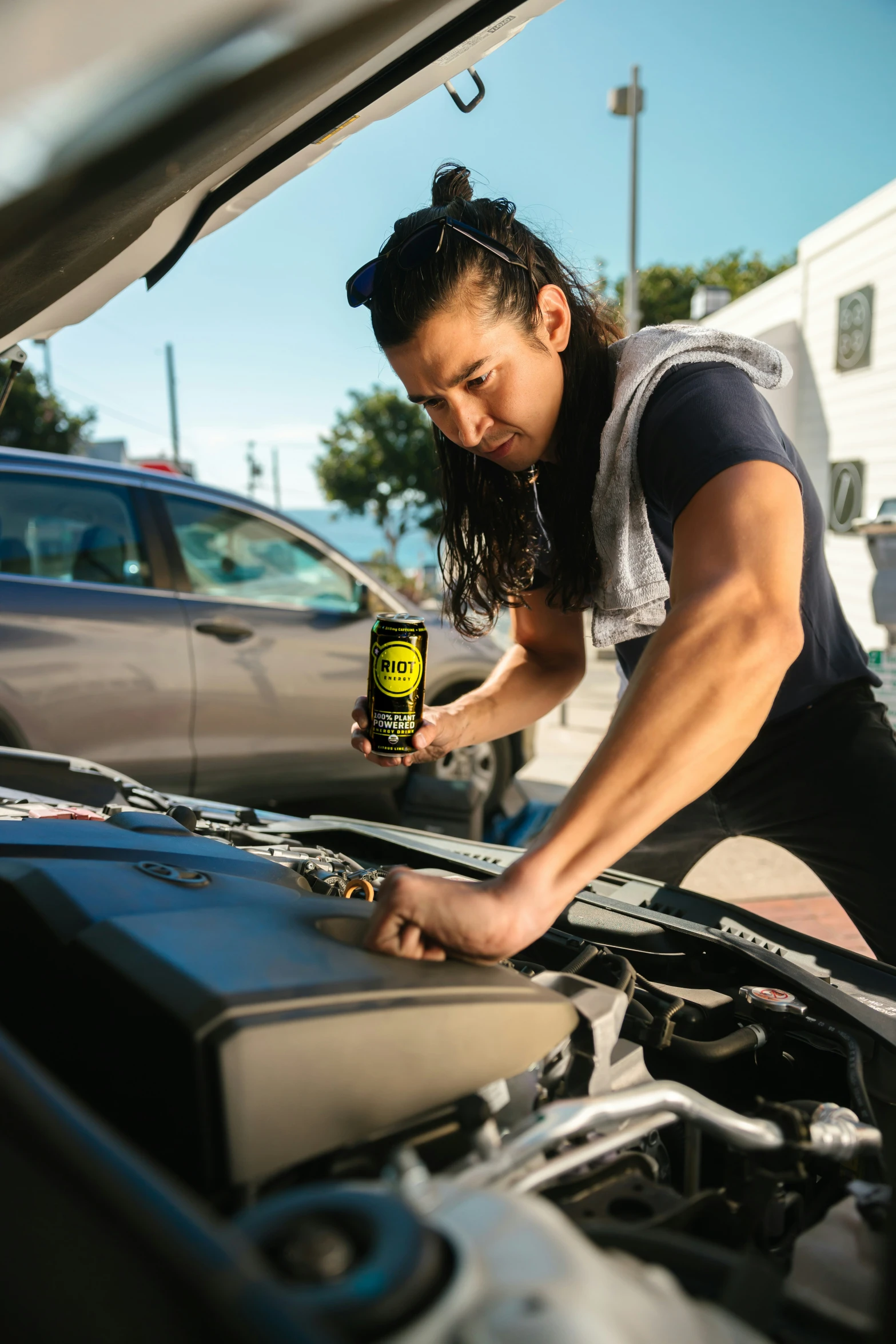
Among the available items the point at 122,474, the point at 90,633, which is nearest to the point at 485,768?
the point at 90,633

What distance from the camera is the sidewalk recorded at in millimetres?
4043

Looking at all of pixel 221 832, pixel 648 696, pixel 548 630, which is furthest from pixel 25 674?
pixel 648 696

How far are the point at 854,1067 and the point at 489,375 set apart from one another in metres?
1.14

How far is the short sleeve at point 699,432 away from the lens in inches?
53.1

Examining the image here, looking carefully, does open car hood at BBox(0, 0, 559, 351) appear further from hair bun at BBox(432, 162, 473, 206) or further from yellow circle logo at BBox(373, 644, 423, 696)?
yellow circle logo at BBox(373, 644, 423, 696)

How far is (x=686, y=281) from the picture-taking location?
110ft

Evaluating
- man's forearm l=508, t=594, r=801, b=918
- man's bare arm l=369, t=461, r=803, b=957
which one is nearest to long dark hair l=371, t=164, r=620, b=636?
man's bare arm l=369, t=461, r=803, b=957

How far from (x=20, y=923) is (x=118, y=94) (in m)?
1.19

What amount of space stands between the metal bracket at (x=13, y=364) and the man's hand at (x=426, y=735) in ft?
3.34

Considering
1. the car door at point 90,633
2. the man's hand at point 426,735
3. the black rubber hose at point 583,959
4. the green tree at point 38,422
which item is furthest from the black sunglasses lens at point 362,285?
the green tree at point 38,422

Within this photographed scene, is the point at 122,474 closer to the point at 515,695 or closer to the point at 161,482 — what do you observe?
the point at 161,482

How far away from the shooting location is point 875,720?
1.95 m

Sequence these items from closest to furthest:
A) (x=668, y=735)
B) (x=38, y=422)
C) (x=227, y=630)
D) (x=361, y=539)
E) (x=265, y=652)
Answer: (x=668, y=735)
(x=227, y=630)
(x=265, y=652)
(x=38, y=422)
(x=361, y=539)

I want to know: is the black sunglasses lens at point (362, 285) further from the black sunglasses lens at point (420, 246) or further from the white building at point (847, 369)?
the white building at point (847, 369)
